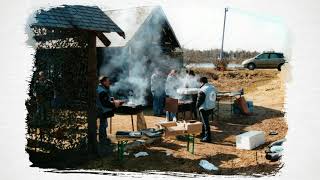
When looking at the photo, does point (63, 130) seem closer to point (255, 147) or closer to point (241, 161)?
point (241, 161)

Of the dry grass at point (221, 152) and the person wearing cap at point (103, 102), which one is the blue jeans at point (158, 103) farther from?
the person wearing cap at point (103, 102)

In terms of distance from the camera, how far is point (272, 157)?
727 cm

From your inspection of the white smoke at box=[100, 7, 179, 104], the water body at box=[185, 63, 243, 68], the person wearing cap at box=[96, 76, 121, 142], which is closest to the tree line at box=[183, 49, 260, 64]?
the water body at box=[185, 63, 243, 68]

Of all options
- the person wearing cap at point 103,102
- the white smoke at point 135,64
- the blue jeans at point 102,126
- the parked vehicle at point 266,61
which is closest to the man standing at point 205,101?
the person wearing cap at point 103,102

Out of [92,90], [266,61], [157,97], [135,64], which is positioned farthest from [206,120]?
[266,61]

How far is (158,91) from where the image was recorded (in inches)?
492

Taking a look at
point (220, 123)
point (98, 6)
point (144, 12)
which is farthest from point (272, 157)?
point (144, 12)

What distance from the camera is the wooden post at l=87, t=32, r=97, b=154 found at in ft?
24.0

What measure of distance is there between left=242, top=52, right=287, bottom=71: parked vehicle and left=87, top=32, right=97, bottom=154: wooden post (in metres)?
19.4

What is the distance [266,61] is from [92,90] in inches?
778

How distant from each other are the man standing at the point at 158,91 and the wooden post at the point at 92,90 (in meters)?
4.98

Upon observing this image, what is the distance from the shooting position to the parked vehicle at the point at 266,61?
2411 centimetres

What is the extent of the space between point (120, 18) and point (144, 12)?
55.4 inches

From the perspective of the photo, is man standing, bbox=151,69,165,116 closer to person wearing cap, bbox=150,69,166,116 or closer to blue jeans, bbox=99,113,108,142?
person wearing cap, bbox=150,69,166,116
